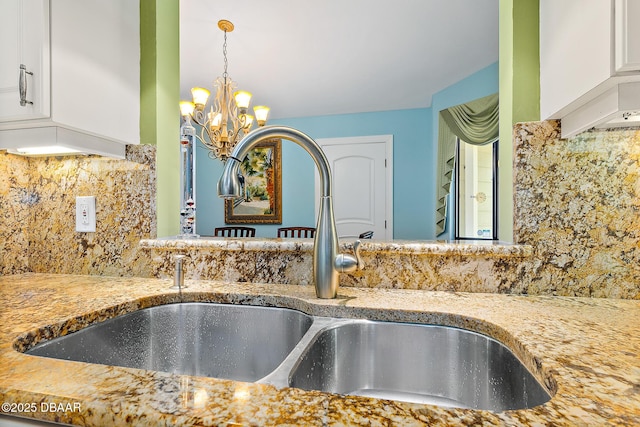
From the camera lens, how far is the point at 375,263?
0.97 meters

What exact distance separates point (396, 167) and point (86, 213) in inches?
138

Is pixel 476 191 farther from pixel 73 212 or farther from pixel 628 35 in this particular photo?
pixel 73 212

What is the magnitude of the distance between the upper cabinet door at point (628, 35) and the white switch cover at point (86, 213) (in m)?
1.44

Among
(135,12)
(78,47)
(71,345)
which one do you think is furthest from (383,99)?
(71,345)

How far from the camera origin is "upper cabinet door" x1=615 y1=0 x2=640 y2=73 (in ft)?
1.76

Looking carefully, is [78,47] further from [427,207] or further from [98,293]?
[427,207]

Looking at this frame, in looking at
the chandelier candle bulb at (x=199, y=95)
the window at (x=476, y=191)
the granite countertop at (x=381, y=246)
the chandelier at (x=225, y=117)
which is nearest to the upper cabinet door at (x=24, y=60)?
the granite countertop at (x=381, y=246)

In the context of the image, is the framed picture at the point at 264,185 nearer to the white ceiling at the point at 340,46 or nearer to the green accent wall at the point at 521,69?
the white ceiling at the point at 340,46

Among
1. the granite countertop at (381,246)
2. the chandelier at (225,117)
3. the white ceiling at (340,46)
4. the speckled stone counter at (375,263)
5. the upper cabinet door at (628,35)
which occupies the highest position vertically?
the white ceiling at (340,46)

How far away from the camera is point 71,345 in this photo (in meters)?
0.68

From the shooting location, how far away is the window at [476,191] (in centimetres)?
311

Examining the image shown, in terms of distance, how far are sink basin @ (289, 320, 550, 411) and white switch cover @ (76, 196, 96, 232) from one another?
0.95 m

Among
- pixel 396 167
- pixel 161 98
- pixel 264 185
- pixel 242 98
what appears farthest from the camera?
pixel 264 185

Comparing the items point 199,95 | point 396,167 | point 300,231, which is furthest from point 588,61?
point 396,167
